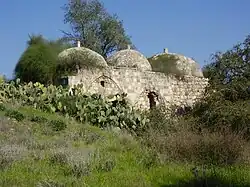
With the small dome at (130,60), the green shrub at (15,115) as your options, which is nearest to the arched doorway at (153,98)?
the small dome at (130,60)

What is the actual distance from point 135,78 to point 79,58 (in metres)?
3.49

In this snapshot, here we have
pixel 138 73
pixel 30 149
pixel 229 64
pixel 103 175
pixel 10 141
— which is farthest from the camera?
pixel 138 73

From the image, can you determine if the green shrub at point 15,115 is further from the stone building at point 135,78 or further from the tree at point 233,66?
the tree at point 233,66

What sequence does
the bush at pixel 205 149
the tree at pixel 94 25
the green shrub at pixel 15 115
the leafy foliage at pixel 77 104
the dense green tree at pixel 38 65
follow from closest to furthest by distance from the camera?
the bush at pixel 205 149 < the green shrub at pixel 15 115 < the leafy foliage at pixel 77 104 < the dense green tree at pixel 38 65 < the tree at pixel 94 25

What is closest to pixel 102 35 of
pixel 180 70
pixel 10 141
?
pixel 180 70

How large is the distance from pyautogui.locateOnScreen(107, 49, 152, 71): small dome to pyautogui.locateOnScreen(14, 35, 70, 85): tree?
4208 mm

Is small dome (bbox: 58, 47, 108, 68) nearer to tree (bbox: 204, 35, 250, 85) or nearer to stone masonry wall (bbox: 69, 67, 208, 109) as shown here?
stone masonry wall (bbox: 69, 67, 208, 109)

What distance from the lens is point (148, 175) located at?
8914 millimetres

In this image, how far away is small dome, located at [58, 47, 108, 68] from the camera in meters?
20.6

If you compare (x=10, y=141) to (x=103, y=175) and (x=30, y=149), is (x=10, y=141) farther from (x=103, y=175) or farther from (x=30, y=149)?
(x=103, y=175)

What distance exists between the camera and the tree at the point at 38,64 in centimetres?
2058

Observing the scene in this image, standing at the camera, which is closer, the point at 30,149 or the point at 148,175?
the point at 148,175

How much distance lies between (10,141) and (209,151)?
515cm

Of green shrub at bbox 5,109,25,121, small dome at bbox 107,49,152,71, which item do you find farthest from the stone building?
green shrub at bbox 5,109,25,121
